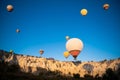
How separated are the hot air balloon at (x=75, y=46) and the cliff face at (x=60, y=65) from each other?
8832cm

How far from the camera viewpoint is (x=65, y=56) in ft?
142

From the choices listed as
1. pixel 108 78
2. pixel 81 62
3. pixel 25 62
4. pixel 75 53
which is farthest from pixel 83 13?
pixel 81 62

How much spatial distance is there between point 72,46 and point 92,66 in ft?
388

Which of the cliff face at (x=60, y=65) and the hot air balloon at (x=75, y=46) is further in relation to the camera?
the cliff face at (x=60, y=65)

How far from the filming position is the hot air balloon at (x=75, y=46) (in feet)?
82.1

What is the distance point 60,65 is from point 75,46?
114 m

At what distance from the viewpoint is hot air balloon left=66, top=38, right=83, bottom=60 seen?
2504cm

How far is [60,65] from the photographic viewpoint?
138m

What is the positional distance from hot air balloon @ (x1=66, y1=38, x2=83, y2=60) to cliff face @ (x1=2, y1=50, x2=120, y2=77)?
290 ft

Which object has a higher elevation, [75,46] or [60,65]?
[60,65]

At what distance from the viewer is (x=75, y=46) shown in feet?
82.3

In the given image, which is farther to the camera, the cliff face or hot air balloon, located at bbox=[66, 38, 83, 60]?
the cliff face

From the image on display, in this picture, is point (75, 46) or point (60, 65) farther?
point (60, 65)

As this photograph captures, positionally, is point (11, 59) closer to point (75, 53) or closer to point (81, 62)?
point (81, 62)
